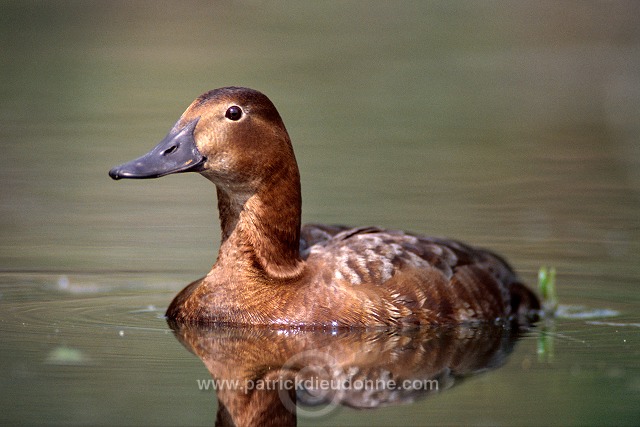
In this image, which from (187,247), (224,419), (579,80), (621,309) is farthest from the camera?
(579,80)

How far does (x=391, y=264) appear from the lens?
805cm

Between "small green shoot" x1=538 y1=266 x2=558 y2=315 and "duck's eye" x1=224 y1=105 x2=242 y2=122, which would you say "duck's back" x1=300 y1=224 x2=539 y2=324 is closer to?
"small green shoot" x1=538 y1=266 x2=558 y2=315

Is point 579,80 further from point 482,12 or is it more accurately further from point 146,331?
point 146,331

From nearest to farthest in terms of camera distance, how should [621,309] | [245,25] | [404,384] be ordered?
1. [404,384]
2. [621,309]
3. [245,25]

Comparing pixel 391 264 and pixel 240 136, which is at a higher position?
pixel 240 136

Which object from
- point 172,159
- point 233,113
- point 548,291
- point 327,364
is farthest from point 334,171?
point 327,364

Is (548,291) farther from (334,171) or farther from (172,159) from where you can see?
(334,171)

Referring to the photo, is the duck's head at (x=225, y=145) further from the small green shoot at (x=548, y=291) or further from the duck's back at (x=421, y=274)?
the small green shoot at (x=548, y=291)

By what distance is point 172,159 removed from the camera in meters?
7.74

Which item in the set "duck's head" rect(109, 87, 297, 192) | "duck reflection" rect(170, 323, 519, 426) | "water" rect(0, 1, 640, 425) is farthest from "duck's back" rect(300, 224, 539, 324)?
"duck's head" rect(109, 87, 297, 192)

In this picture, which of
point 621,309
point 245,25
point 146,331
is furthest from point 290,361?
point 245,25

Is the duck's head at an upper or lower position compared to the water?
upper

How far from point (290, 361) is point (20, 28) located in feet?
49.1

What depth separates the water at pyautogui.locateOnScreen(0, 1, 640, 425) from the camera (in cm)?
651
